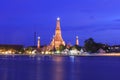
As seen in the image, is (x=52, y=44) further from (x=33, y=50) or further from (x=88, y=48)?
(x=88, y=48)

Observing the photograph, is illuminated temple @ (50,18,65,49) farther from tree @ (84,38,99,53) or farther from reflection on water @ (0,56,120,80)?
reflection on water @ (0,56,120,80)

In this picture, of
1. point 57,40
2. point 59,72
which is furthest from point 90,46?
point 59,72

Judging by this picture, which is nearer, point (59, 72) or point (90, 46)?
point (59, 72)

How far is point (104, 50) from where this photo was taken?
15562 centimetres

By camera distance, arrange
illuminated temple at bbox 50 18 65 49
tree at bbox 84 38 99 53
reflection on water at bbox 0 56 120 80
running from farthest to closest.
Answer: illuminated temple at bbox 50 18 65 49
tree at bbox 84 38 99 53
reflection on water at bbox 0 56 120 80

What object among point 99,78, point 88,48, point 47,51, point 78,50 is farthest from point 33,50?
point 99,78

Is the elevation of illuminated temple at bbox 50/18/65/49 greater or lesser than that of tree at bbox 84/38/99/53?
greater

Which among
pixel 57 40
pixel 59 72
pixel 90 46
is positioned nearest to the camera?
pixel 59 72

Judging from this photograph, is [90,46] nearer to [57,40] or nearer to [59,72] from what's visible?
[57,40]

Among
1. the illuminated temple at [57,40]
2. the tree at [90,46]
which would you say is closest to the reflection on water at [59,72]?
the tree at [90,46]

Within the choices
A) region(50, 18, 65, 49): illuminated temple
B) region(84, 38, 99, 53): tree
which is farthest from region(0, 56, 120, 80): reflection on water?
region(50, 18, 65, 49): illuminated temple

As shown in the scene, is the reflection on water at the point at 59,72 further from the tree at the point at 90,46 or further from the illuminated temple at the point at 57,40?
the illuminated temple at the point at 57,40

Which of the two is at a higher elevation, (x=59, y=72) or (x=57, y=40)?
(x=57, y=40)

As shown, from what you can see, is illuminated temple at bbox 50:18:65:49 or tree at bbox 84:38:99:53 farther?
illuminated temple at bbox 50:18:65:49
